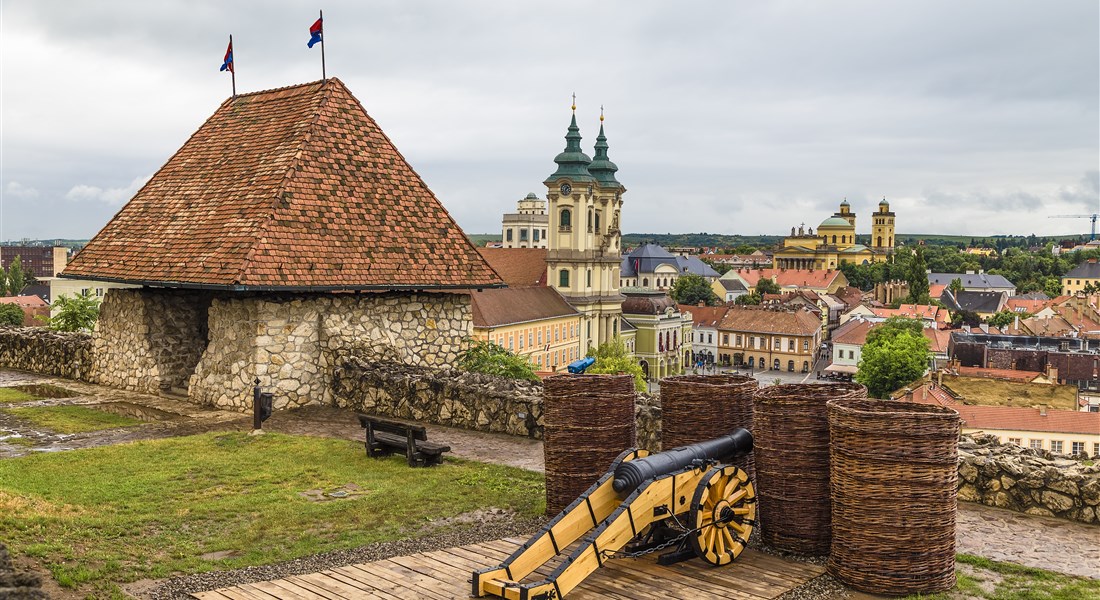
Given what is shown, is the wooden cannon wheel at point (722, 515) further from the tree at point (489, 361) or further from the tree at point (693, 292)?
the tree at point (693, 292)

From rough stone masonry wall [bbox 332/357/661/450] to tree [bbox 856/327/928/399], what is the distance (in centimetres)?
6211

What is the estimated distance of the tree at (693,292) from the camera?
5374 inches

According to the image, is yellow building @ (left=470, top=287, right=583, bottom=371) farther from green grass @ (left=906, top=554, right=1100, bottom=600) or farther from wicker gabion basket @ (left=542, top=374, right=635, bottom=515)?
green grass @ (left=906, top=554, right=1100, bottom=600)

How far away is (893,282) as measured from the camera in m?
163

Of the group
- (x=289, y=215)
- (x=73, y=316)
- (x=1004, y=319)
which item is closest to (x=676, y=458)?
(x=289, y=215)

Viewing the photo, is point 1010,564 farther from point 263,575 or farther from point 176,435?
point 176,435

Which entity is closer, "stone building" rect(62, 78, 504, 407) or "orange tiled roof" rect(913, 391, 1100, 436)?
"stone building" rect(62, 78, 504, 407)

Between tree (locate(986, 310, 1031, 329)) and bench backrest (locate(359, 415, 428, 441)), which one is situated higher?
bench backrest (locate(359, 415, 428, 441))

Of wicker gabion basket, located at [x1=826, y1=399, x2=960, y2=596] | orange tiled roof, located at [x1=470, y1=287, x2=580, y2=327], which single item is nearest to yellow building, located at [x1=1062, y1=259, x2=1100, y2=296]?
orange tiled roof, located at [x1=470, y1=287, x2=580, y2=327]

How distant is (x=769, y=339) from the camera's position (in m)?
107

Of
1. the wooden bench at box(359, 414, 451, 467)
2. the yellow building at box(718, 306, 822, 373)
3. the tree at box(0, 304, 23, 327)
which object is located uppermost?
the wooden bench at box(359, 414, 451, 467)

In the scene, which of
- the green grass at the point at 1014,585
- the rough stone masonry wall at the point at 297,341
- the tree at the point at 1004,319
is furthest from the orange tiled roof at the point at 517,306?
the green grass at the point at 1014,585

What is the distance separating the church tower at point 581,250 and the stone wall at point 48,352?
74681mm

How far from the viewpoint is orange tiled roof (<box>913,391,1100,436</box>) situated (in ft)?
124
